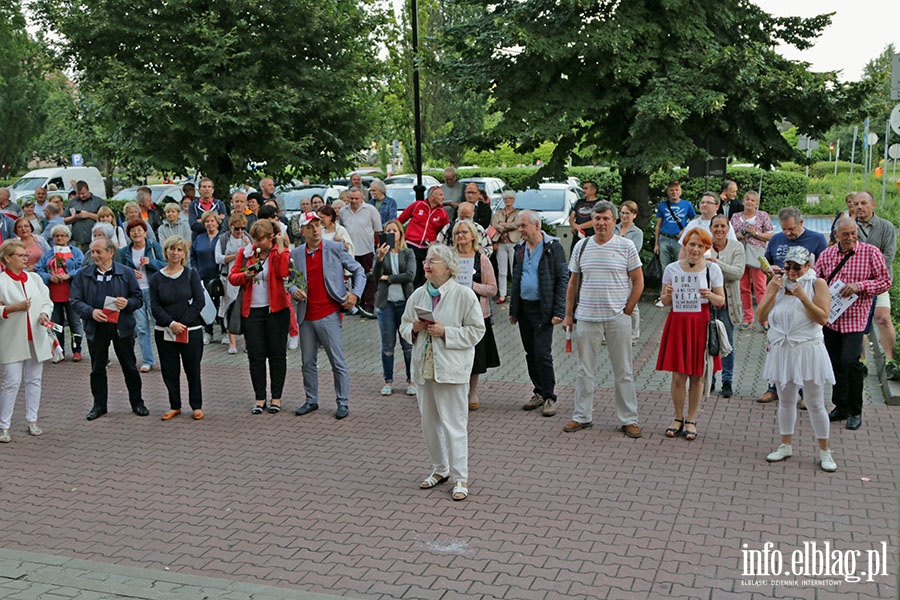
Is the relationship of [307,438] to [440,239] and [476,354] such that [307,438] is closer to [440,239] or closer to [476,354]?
[476,354]

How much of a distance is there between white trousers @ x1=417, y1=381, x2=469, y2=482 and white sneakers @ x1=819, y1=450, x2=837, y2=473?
283 centimetres

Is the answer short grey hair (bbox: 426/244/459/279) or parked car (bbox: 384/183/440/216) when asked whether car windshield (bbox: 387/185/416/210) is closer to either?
parked car (bbox: 384/183/440/216)

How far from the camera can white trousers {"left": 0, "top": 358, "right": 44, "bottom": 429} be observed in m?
9.27

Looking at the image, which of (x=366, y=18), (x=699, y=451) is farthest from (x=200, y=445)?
(x=366, y=18)

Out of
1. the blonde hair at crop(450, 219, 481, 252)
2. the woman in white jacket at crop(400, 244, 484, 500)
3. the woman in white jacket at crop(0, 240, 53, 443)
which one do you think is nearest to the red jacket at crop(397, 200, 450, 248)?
the blonde hair at crop(450, 219, 481, 252)

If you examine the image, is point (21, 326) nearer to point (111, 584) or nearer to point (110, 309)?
point (110, 309)

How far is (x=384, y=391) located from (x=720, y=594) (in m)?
5.59

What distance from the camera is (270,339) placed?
33.1 feet

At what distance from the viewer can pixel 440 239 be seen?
12734 millimetres

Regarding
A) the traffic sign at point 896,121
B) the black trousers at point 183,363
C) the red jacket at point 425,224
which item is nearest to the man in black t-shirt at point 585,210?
the red jacket at point 425,224

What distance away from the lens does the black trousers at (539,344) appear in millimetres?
9641

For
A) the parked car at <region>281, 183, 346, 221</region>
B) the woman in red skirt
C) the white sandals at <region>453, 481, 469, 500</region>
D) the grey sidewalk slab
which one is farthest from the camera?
the parked car at <region>281, 183, 346, 221</region>

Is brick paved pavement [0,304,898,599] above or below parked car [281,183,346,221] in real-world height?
below

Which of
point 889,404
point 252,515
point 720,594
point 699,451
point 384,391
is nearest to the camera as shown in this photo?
point 720,594
